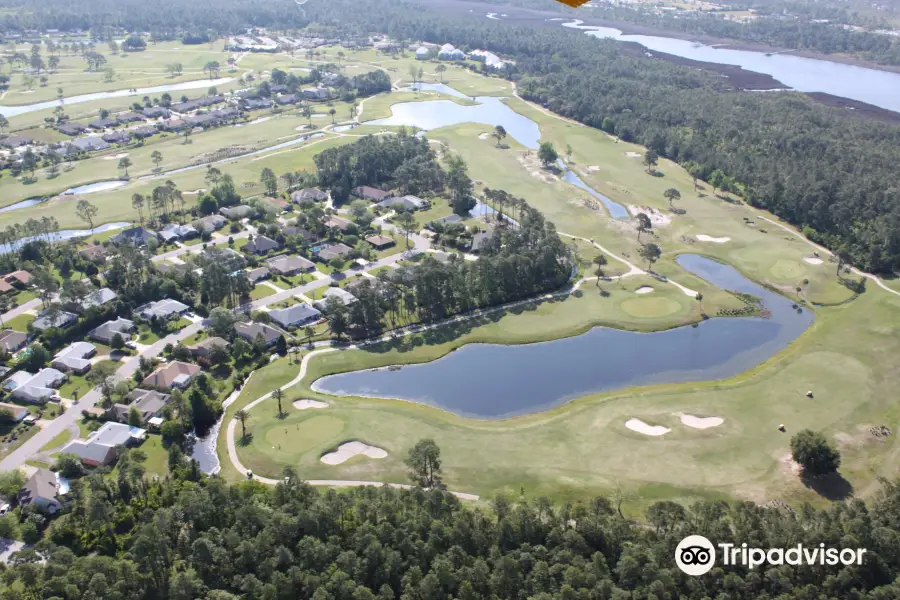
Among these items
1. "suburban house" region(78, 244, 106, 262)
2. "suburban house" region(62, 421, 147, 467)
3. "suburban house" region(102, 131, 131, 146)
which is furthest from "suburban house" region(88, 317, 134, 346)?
"suburban house" region(102, 131, 131, 146)

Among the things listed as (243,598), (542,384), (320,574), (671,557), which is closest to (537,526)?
(671,557)

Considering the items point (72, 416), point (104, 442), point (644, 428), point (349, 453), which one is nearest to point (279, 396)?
point (349, 453)

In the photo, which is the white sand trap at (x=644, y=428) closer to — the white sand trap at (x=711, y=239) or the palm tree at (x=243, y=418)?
the palm tree at (x=243, y=418)

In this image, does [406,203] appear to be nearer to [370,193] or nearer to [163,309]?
[370,193]

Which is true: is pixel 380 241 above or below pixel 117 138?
below

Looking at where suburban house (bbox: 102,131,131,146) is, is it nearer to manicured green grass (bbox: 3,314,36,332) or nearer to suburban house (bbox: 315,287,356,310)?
manicured green grass (bbox: 3,314,36,332)
